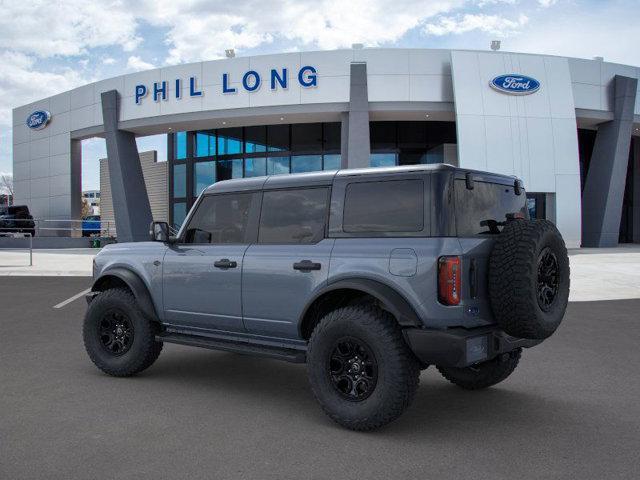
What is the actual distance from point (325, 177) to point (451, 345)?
1.75 metres

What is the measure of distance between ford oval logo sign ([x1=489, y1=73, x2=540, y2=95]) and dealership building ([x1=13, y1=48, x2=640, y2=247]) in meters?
0.06

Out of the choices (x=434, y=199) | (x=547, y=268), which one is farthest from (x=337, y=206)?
(x=547, y=268)

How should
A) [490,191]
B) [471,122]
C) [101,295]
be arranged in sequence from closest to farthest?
[490,191], [101,295], [471,122]

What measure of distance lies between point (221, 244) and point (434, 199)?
2.09 metres

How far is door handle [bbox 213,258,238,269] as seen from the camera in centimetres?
501

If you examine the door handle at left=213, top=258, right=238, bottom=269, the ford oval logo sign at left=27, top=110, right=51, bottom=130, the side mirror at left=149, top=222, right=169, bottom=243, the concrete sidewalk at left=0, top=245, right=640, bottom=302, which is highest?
the ford oval logo sign at left=27, top=110, right=51, bottom=130

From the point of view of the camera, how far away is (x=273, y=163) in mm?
32531

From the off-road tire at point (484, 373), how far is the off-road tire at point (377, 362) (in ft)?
3.92

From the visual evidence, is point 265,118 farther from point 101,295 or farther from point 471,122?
point 101,295

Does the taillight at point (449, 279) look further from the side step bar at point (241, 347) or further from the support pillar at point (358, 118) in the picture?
the support pillar at point (358, 118)

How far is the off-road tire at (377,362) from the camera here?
13.0 ft

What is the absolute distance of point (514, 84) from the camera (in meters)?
25.9

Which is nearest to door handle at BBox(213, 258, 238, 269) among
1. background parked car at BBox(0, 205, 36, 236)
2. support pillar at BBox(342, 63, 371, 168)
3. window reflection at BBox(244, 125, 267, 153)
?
support pillar at BBox(342, 63, 371, 168)

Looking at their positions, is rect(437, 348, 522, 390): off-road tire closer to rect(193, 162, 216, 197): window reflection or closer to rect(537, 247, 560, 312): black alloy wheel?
rect(537, 247, 560, 312): black alloy wheel
